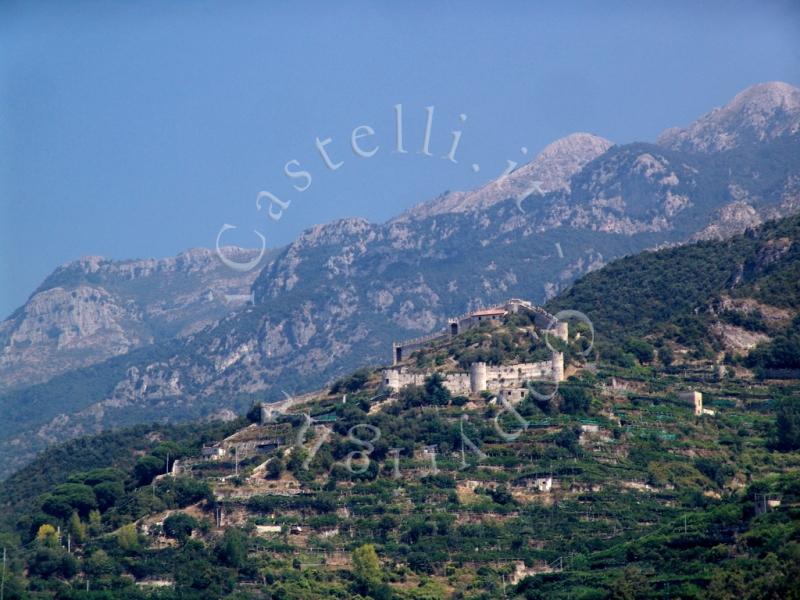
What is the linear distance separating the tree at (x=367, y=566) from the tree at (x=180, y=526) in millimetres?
7984

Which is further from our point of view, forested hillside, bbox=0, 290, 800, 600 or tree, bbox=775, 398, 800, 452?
tree, bbox=775, 398, 800, 452

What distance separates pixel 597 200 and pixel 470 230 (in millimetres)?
14420

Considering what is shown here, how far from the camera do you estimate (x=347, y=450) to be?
8175 centimetres

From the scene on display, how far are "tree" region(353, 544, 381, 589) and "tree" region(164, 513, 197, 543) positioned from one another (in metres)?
7.98

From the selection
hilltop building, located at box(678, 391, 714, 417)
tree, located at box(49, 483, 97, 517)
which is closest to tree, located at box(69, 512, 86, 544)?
tree, located at box(49, 483, 97, 517)

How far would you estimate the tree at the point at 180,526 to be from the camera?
75375 mm

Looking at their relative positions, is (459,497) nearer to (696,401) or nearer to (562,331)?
(696,401)

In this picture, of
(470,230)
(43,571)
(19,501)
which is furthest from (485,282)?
(43,571)

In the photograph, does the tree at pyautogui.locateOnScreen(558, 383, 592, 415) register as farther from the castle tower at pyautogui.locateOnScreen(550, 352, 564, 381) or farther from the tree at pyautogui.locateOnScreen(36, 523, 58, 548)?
the tree at pyautogui.locateOnScreen(36, 523, 58, 548)

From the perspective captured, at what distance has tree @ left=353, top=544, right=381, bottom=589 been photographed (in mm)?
68812

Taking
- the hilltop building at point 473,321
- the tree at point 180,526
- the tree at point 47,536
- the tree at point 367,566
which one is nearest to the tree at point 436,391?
the hilltop building at point 473,321

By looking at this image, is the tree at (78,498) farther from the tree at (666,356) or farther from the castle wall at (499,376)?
the tree at (666,356)

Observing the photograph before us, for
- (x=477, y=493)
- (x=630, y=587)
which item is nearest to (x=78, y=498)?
(x=477, y=493)

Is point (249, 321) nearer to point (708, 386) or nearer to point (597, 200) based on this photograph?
point (597, 200)
